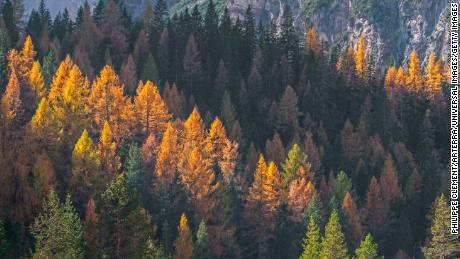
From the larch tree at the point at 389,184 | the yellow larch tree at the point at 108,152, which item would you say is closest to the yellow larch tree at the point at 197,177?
the yellow larch tree at the point at 108,152

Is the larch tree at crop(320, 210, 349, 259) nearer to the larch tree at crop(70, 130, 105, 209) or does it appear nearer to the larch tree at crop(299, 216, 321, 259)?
the larch tree at crop(299, 216, 321, 259)

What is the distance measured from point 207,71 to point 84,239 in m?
86.0

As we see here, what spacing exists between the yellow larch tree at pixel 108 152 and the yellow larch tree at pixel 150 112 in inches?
422

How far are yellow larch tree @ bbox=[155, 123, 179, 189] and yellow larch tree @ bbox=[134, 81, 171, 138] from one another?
4.46 m

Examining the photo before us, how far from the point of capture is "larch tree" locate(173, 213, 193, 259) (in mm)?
101500

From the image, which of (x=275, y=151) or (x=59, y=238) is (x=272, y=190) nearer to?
(x=275, y=151)

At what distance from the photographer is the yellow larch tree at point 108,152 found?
357 ft

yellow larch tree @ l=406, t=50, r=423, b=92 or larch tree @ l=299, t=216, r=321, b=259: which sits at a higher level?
yellow larch tree @ l=406, t=50, r=423, b=92

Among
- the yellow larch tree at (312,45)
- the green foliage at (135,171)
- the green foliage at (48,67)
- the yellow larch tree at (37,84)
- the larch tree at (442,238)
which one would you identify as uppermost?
the yellow larch tree at (312,45)

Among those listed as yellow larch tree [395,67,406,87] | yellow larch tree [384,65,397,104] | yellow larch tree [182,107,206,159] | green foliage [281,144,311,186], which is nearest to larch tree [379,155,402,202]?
green foliage [281,144,311,186]

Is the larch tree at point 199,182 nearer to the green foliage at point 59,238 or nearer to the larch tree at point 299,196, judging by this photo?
the larch tree at point 299,196

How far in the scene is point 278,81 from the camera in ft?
556

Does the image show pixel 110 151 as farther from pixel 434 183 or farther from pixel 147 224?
pixel 434 183

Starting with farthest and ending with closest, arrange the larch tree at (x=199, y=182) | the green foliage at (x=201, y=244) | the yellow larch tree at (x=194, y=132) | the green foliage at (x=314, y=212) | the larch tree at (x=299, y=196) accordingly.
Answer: the yellow larch tree at (x=194, y=132) → the larch tree at (x=299, y=196) → the green foliage at (x=314, y=212) → the larch tree at (x=199, y=182) → the green foliage at (x=201, y=244)
